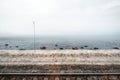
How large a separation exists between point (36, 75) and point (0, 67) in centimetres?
621

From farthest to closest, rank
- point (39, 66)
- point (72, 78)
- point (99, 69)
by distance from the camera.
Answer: point (39, 66), point (99, 69), point (72, 78)

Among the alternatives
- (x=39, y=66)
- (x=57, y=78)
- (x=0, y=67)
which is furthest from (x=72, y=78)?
(x=0, y=67)

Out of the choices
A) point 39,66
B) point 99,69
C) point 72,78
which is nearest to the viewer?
point 72,78

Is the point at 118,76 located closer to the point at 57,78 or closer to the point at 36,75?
the point at 57,78

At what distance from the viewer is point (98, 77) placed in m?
11.6

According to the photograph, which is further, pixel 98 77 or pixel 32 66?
pixel 32 66

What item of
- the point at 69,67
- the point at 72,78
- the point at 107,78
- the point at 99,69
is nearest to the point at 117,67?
the point at 99,69

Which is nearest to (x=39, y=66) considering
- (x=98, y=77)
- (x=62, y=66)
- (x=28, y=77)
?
(x=62, y=66)

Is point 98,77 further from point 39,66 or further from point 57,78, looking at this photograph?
point 39,66

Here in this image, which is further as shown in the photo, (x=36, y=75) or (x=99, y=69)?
(x=99, y=69)

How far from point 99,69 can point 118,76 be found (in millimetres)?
3616

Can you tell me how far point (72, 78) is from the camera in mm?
11359

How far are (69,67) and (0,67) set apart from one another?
5.80 meters

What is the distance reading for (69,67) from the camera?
15562 millimetres
